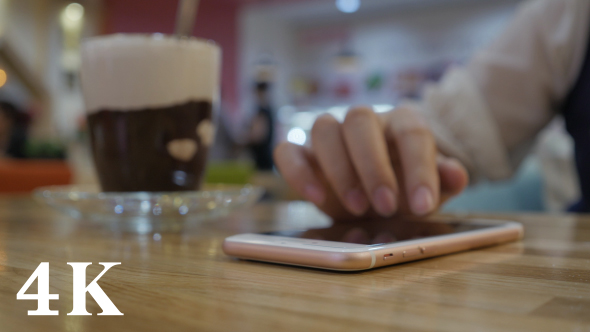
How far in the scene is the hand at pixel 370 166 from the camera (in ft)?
1.26

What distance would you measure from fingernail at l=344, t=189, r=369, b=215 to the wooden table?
0.11m

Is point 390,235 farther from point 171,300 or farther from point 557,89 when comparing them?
point 557,89

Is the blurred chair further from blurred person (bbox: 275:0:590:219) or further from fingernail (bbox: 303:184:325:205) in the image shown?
fingernail (bbox: 303:184:325:205)

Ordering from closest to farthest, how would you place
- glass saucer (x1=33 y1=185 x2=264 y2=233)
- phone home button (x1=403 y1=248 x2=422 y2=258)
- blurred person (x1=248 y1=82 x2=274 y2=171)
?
phone home button (x1=403 y1=248 x2=422 y2=258), glass saucer (x1=33 y1=185 x2=264 y2=233), blurred person (x1=248 y1=82 x2=274 y2=171)

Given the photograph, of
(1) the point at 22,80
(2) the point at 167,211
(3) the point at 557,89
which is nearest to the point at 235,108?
(1) the point at 22,80

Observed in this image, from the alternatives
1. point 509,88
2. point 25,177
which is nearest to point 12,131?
point 25,177

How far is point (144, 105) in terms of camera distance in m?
0.42

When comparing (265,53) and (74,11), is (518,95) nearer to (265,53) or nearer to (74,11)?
(74,11)

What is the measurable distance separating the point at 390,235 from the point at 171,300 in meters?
0.17

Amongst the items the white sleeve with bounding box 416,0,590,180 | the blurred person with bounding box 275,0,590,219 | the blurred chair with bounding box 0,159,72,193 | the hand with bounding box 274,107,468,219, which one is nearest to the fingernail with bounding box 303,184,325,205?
the hand with bounding box 274,107,468,219

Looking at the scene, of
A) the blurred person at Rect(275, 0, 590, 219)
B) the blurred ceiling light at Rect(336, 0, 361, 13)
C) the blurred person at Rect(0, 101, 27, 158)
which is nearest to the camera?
the blurred person at Rect(275, 0, 590, 219)

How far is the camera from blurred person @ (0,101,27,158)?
2.84 m

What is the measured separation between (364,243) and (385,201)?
0.11 meters

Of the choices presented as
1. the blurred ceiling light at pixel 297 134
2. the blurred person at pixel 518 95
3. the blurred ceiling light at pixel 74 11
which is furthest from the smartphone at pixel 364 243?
the blurred ceiling light at pixel 297 134
